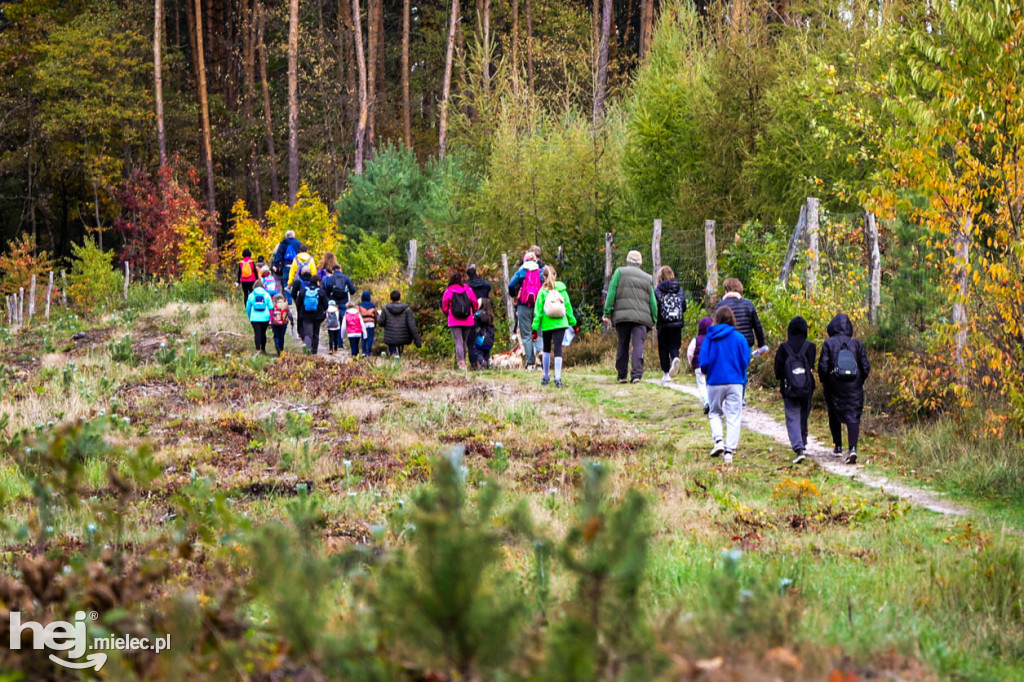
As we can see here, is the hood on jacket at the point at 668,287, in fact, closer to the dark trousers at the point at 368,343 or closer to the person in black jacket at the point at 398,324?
the person in black jacket at the point at 398,324

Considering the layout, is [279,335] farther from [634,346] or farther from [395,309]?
[634,346]

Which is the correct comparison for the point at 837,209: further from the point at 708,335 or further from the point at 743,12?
the point at 708,335

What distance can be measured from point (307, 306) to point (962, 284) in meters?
12.2

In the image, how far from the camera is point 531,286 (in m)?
18.0

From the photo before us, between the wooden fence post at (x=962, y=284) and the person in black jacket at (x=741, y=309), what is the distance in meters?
2.17

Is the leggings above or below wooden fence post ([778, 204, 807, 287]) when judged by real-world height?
below

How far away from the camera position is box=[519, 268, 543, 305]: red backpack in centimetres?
1789

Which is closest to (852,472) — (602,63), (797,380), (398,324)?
(797,380)

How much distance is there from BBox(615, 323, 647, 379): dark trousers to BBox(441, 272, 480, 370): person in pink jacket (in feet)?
10.2

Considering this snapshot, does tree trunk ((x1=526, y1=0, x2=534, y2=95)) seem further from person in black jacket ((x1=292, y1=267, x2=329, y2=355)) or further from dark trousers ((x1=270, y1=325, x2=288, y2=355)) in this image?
dark trousers ((x1=270, y1=325, x2=288, y2=355))

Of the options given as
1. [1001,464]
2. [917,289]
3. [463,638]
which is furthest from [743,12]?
[463,638]

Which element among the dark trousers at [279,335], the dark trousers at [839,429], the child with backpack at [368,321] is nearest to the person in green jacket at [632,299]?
the dark trousers at [839,429]

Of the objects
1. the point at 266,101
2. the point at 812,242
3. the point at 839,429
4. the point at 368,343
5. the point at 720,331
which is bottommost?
the point at 839,429

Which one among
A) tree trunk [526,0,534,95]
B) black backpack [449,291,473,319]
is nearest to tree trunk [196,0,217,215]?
tree trunk [526,0,534,95]
